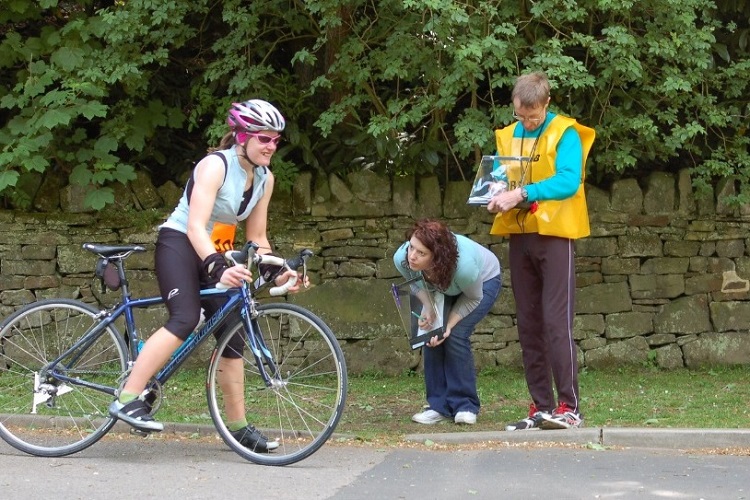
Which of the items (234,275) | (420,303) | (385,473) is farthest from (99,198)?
(385,473)

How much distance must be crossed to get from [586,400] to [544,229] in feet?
5.92

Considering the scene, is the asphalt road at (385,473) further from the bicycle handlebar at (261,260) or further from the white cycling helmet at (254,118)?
the white cycling helmet at (254,118)

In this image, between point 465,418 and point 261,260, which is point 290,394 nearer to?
point 261,260

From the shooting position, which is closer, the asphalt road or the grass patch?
the asphalt road

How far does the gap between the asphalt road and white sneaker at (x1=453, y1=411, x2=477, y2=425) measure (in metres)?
0.50

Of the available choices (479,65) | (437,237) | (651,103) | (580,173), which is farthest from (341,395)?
(651,103)

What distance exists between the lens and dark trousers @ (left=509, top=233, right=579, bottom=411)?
6.39 metres

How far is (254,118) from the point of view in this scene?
559 cm

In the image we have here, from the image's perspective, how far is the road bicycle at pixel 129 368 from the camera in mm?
5617

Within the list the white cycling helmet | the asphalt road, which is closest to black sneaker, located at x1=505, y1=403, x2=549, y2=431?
the asphalt road

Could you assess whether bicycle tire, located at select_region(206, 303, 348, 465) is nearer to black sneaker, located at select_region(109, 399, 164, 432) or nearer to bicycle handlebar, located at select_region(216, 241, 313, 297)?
bicycle handlebar, located at select_region(216, 241, 313, 297)

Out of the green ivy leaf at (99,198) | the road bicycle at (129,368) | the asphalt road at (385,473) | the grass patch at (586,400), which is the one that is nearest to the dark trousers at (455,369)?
the grass patch at (586,400)

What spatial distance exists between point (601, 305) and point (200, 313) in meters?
4.29

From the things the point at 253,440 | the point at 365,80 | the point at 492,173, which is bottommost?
the point at 253,440
